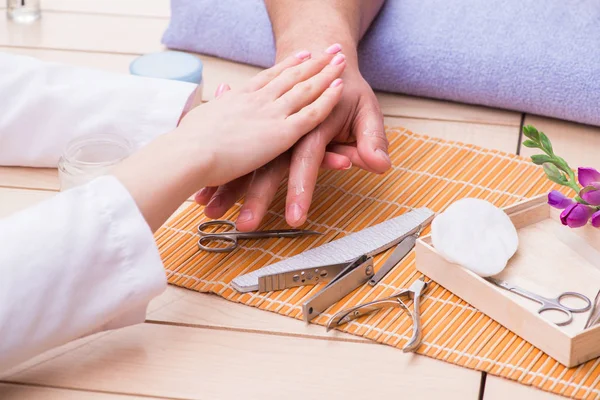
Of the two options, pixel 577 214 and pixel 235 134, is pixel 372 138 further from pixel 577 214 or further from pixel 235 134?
pixel 577 214

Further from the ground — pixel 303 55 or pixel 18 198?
pixel 303 55

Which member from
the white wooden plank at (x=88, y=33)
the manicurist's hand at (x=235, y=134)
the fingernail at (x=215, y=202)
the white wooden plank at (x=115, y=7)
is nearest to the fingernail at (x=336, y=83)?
the manicurist's hand at (x=235, y=134)

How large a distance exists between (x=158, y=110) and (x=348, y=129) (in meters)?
0.27

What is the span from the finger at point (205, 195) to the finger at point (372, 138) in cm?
19

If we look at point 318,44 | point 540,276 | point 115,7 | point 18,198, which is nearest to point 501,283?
point 540,276

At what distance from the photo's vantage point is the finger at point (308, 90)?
3.58 ft

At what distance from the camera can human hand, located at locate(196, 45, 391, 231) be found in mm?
1029

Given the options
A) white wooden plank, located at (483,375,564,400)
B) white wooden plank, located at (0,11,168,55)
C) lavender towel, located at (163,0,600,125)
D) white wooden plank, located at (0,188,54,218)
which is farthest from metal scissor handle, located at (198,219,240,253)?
white wooden plank, located at (0,11,168,55)

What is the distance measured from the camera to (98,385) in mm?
857

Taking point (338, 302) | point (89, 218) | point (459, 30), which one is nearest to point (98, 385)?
point (89, 218)

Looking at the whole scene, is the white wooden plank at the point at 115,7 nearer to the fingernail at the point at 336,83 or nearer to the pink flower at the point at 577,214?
the fingernail at the point at 336,83

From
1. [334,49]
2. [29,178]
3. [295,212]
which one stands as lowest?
[29,178]

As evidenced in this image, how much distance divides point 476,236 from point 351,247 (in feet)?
0.50

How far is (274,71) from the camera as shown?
3.79 feet
